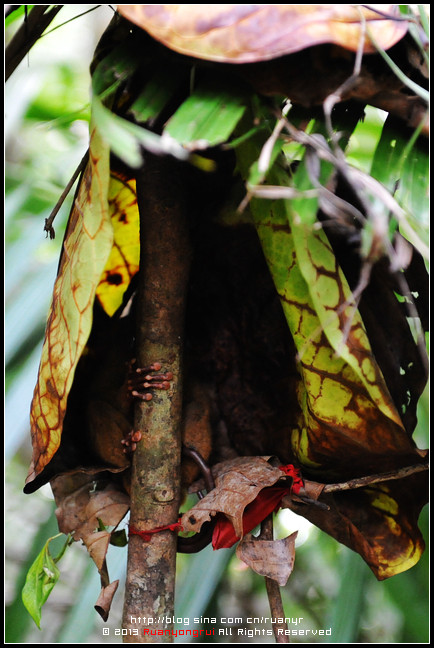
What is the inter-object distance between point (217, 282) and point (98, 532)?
0.41 meters

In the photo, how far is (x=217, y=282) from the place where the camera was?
948 mm

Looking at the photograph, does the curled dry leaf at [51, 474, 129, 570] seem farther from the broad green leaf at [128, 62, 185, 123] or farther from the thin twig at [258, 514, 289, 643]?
the broad green leaf at [128, 62, 185, 123]

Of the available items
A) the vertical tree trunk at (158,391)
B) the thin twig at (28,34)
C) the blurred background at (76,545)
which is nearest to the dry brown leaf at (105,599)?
the vertical tree trunk at (158,391)

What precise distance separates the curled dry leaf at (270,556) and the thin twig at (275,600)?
0.03 metres

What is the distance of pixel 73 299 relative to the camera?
66 cm

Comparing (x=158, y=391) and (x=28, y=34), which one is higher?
(x=28, y=34)

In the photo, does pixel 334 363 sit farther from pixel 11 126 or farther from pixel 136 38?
pixel 11 126

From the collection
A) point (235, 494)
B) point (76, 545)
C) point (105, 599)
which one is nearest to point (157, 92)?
point (235, 494)

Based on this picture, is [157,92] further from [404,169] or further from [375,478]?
[375,478]

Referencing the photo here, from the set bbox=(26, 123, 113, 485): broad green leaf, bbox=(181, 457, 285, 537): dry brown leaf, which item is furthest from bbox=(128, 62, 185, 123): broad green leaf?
bbox=(181, 457, 285, 537): dry brown leaf

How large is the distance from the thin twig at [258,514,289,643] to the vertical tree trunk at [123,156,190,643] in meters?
0.13

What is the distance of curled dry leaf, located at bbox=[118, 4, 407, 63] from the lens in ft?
1.70

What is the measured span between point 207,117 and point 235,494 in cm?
44

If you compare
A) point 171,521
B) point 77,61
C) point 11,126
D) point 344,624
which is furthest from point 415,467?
point 77,61
